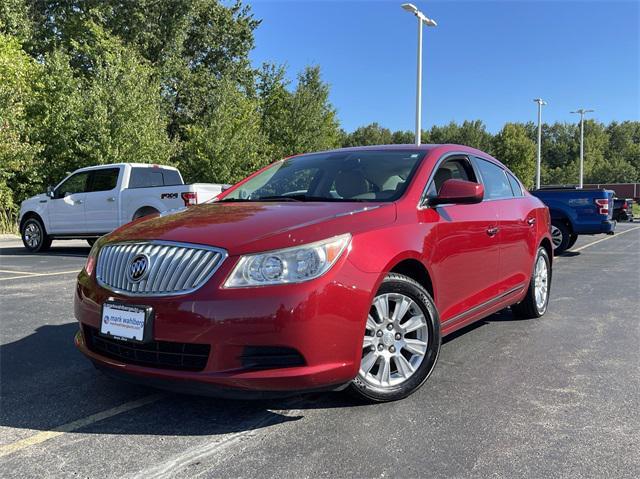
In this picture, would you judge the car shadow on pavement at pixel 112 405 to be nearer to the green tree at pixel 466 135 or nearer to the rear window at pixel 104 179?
the rear window at pixel 104 179

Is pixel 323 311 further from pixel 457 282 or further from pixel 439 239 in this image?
pixel 457 282

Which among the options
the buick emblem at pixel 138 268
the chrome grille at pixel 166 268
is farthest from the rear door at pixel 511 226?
the buick emblem at pixel 138 268

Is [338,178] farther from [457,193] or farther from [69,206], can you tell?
[69,206]

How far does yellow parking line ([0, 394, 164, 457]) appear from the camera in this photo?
8.66 feet

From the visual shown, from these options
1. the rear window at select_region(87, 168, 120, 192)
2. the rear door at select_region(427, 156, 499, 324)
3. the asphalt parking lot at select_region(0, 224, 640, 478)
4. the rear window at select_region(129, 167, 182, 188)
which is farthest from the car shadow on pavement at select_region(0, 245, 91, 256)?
the rear door at select_region(427, 156, 499, 324)

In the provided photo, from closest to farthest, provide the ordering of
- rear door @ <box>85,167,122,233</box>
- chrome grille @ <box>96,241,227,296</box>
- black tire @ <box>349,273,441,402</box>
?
1. chrome grille @ <box>96,241,227,296</box>
2. black tire @ <box>349,273,441,402</box>
3. rear door @ <box>85,167,122,233</box>

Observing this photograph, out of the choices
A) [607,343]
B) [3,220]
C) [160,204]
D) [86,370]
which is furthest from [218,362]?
[3,220]

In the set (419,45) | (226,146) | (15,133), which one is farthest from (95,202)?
(419,45)

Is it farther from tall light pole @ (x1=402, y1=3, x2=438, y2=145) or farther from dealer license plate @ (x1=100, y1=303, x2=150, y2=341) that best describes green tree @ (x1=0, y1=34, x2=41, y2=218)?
dealer license plate @ (x1=100, y1=303, x2=150, y2=341)

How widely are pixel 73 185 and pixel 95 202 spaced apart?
83 cm

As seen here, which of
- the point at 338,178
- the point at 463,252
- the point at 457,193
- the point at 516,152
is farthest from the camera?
the point at 516,152

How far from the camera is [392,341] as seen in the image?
3195 millimetres

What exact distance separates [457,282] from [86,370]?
264 cm

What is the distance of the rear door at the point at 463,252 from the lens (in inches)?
143
